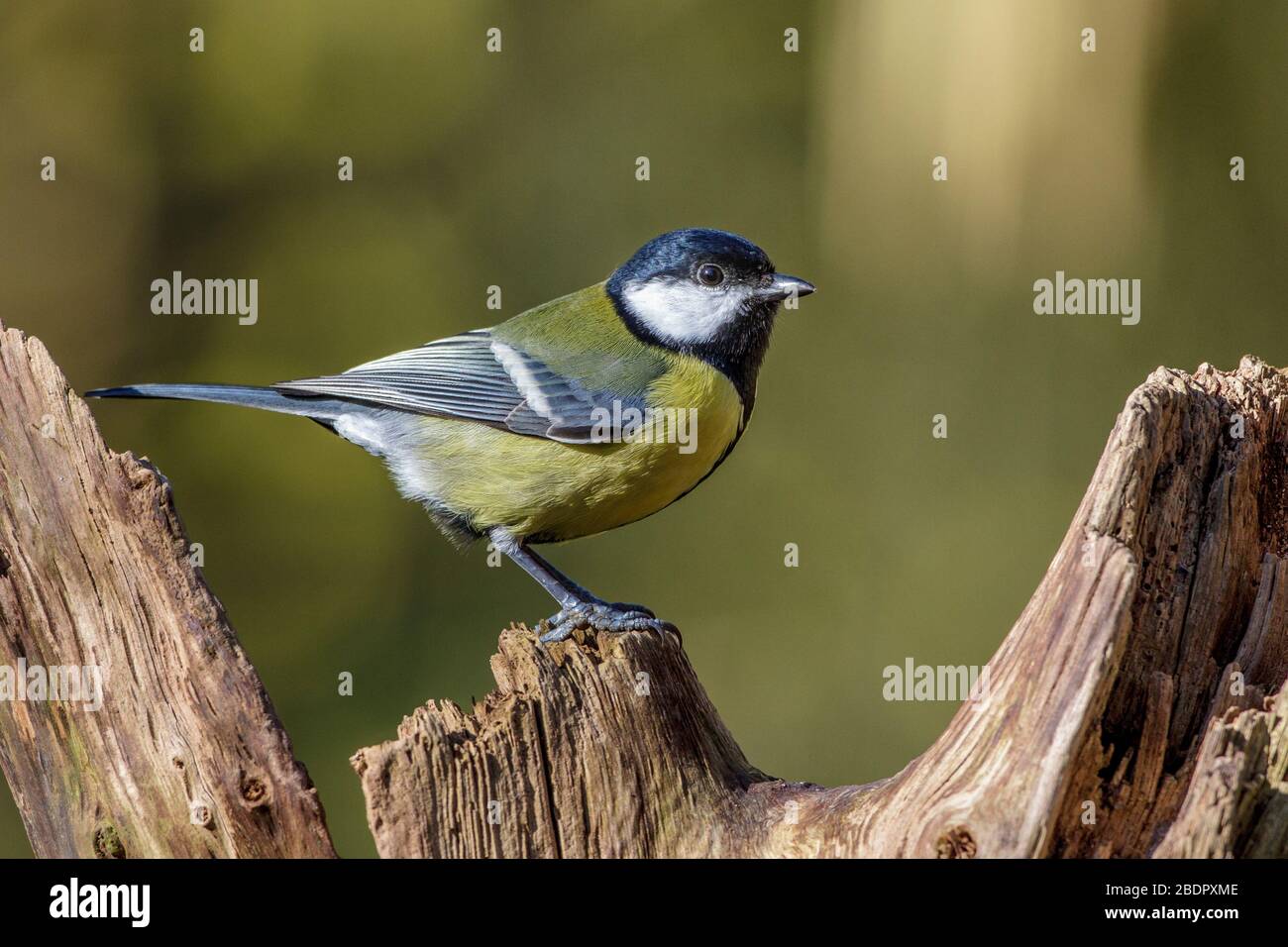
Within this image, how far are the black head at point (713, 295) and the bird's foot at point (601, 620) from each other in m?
0.73

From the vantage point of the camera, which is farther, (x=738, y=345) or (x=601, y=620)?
(x=738, y=345)

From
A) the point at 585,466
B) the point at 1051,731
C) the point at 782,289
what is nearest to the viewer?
the point at 1051,731

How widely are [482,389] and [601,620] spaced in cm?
78

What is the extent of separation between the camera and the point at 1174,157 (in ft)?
16.1

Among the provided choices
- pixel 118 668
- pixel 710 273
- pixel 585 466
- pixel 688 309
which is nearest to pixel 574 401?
pixel 585 466

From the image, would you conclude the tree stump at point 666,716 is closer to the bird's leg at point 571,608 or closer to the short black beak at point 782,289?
the bird's leg at point 571,608

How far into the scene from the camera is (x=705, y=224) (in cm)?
539

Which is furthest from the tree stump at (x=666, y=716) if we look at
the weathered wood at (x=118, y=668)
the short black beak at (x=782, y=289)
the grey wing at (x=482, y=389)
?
the short black beak at (x=782, y=289)

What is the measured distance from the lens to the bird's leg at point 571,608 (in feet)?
8.75

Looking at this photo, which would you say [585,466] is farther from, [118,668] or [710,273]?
[118,668]

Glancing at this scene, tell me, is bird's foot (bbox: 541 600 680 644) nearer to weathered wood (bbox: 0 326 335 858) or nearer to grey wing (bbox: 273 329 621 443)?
→ grey wing (bbox: 273 329 621 443)

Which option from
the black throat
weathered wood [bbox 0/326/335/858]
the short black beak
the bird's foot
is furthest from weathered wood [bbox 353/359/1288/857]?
the short black beak
